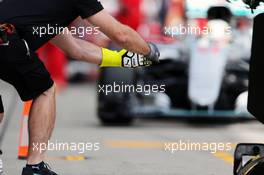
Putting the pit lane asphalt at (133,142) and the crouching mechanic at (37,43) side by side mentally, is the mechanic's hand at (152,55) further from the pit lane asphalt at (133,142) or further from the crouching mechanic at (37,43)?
the pit lane asphalt at (133,142)

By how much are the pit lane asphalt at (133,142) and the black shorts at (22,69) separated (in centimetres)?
101

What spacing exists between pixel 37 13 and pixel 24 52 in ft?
0.97

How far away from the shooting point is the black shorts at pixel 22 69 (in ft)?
20.2

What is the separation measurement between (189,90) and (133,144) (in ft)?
6.63

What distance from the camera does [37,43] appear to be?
6.34 meters

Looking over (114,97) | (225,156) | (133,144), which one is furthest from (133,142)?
(114,97)

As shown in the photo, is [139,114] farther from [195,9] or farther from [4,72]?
[4,72]

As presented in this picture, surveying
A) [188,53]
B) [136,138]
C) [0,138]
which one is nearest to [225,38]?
[188,53]

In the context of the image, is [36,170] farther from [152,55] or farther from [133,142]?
[133,142]

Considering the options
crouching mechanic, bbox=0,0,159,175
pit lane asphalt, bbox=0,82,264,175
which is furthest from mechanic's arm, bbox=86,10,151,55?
pit lane asphalt, bbox=0,82,264,175

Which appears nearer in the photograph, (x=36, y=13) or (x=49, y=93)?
(x=36, y=13)

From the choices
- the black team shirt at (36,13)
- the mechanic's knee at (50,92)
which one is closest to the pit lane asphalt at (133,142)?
the mechanic's knee at (50,92)

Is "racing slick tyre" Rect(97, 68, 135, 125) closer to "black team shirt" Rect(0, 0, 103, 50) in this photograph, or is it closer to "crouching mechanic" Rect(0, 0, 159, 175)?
"crouching mechanic" Rect(0, 0, 159, 175)

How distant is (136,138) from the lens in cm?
981
